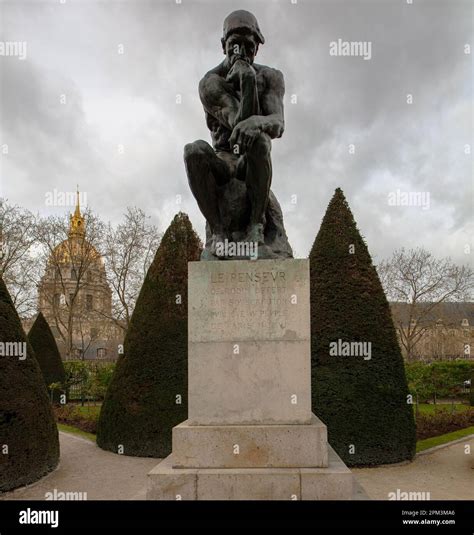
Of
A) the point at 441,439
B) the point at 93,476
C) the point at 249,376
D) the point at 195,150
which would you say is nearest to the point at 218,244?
the point at 195,150

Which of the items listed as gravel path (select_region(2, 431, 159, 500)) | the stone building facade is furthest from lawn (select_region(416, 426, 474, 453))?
the stone building facade

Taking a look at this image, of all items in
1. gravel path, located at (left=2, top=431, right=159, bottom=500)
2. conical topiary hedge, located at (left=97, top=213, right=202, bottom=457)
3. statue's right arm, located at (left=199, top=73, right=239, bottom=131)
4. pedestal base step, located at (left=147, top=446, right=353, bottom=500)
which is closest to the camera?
pedestal base step, located at (left=147, top=446, right=353, bottom=500)

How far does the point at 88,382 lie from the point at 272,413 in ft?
67.3

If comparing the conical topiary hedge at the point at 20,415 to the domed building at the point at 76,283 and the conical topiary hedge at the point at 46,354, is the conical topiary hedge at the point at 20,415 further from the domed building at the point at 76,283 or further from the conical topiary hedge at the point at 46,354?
the domed building at the point at 76,283

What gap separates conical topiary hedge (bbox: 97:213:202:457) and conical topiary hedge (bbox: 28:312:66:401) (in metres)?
11.0

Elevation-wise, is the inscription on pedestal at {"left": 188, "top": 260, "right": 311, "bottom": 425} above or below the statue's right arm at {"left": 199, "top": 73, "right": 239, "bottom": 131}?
below

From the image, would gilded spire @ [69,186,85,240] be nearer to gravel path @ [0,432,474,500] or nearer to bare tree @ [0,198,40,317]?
bare tree @ [0,198,40,317]

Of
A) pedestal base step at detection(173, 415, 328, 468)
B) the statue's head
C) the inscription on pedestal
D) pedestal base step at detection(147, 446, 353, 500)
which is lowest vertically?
pedestal base step at detection(147, 446, 353, 500)

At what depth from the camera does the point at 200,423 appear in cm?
497

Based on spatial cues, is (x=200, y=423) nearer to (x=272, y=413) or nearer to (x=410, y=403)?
(x=272, y=413)

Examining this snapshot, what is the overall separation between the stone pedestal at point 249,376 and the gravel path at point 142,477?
218 inches

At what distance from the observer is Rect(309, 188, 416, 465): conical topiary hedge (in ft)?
42.3

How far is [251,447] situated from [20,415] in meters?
8.30

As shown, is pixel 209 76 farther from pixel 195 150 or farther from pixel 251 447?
pixel 251 447
